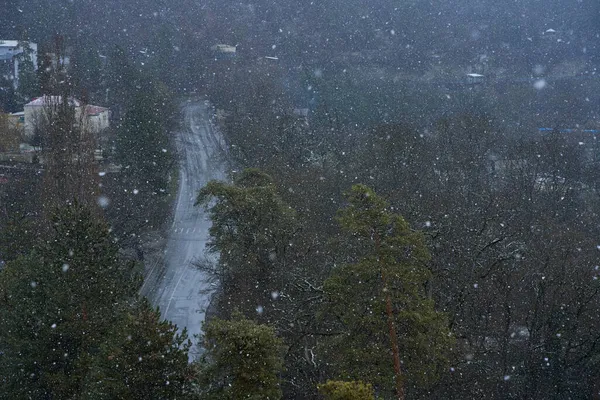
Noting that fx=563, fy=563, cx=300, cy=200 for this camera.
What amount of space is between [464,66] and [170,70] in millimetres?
27432

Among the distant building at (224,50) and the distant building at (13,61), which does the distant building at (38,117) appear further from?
the distant building at (224,50)

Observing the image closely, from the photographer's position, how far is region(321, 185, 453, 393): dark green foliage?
7941 mm

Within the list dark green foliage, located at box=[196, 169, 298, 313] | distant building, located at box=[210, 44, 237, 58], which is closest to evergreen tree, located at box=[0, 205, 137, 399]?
dark green foliage, located at box=[196, 169, 298, 313]

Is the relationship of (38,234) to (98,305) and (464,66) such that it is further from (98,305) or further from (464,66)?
(464,66)

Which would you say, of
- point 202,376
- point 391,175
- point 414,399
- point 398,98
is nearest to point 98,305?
point 202,376

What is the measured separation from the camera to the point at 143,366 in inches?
289

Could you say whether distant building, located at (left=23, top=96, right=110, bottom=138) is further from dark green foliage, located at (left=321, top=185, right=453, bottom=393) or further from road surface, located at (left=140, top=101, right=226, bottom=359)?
dark green foliage, located at (left=321, top=185, right=453, bottom=393)

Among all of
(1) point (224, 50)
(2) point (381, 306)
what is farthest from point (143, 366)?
(1) point (224, 50)

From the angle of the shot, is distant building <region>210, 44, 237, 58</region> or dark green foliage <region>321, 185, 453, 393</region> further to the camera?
distant building <region>210, 44, 237, 58</region>

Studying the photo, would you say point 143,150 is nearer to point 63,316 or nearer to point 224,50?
point 63,316

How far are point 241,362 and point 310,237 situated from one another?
8855 millimetres

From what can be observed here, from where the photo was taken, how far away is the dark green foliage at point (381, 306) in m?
7.94

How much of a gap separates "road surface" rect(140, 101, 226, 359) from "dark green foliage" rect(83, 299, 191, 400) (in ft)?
11.9

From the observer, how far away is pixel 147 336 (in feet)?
24.0
